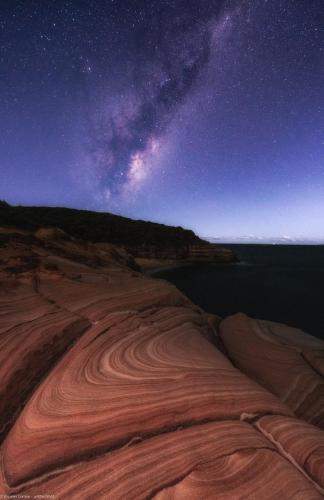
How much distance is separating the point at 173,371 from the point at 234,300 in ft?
A: 70.2

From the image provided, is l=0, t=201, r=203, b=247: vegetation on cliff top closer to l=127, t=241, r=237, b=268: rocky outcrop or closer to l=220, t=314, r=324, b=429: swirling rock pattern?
l=127, t=241, r=237, b=268: rocky outcrop

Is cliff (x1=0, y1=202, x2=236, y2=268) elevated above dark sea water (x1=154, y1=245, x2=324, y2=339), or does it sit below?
above

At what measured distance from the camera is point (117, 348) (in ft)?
14.5

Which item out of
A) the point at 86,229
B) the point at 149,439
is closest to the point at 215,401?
the point at 149,439

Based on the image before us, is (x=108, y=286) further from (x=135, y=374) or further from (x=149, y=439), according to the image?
(x=149, y=439)

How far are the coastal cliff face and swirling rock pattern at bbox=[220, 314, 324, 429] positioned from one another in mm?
45

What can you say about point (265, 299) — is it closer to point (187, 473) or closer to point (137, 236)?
point (187, 473)

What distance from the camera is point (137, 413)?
2.90m

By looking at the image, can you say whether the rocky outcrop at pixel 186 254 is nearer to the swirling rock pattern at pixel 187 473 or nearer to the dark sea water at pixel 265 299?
the dark sea water at pixel 265 299

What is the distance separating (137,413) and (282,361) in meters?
5.31

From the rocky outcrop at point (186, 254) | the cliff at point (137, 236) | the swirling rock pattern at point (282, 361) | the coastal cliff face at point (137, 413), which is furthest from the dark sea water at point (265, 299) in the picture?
the cliff at point (137, 236)

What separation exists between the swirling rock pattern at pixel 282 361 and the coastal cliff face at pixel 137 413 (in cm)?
5

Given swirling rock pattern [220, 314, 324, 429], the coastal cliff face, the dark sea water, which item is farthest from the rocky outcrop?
the coastal cliff face

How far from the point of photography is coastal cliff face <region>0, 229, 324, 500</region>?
2.21 metres
